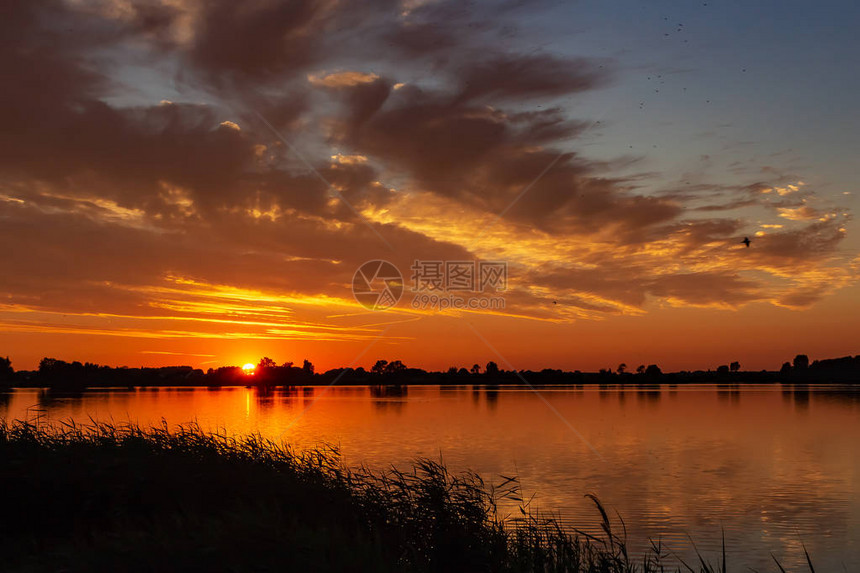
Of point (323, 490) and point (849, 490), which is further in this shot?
point (849, 490)

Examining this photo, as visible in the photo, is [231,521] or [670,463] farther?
[670,463]

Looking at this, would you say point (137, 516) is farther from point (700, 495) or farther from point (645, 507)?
point (700, 495)

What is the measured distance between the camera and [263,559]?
11.9 m

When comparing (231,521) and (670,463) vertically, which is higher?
(231,521)

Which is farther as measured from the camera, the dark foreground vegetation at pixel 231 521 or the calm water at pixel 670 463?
the calm water at pixel 670 463

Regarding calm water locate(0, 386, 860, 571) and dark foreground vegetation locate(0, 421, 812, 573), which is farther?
calm water locate(0, 386, 860, 571)

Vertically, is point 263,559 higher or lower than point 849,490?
higher

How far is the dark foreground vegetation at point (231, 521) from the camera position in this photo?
40.0 ft

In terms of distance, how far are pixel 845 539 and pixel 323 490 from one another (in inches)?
787

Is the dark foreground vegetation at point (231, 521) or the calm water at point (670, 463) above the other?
the dark foreground vegetation at point (231, 521)

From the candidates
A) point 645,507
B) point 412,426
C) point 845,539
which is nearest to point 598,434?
point 412,426

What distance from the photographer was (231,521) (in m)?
13.9

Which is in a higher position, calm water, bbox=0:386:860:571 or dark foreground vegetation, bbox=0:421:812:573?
dark foreground vegetation, bbox=0:421:812:573

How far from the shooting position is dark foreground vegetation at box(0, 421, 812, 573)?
480 inches
